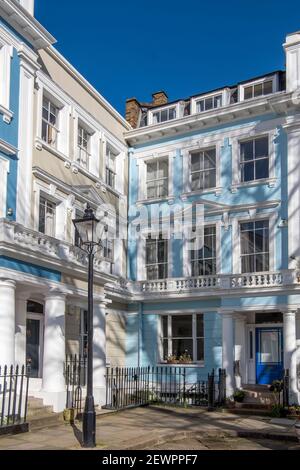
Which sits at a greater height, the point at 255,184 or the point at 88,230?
the point at 255,184

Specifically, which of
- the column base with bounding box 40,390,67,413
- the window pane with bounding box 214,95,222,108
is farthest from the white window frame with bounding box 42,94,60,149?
the column base with bounding box 40,390,67,413

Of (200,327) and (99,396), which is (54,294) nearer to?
(99,396)

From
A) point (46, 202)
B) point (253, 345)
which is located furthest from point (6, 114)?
point (253, 345)

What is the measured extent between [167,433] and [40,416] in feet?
10.4

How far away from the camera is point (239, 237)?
75.5ft

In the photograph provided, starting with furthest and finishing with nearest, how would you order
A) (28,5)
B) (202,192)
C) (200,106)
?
(200,106) < (202,192) < (28,5)

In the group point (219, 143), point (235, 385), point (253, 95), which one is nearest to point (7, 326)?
point (235, 385)

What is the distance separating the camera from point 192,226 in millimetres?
24031

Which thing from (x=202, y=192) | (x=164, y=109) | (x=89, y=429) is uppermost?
(x=164, y=109)
